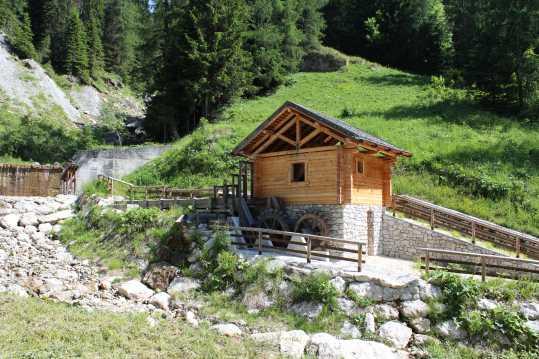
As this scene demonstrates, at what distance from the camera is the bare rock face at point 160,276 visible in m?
15.4

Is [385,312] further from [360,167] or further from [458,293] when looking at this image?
[360,167]

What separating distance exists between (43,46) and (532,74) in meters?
55.4

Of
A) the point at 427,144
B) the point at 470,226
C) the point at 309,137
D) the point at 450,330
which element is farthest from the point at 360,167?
the point at 427,144

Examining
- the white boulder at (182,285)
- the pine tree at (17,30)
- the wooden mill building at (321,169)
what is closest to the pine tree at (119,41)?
the pine tree at (17,30)

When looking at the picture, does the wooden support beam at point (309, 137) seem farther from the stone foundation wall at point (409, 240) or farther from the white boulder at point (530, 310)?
the white boulder at point (530, 310)

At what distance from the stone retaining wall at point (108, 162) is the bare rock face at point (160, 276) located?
52.7 feet

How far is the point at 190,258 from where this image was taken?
16.1 m

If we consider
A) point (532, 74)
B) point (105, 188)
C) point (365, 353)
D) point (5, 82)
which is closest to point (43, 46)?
point (5, 82)

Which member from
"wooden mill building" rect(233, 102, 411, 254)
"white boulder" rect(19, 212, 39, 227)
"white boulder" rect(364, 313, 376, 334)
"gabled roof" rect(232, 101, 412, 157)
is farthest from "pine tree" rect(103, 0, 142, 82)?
"white boulder" rect(364, 313, 376, 334)

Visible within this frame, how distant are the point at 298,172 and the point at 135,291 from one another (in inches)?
329

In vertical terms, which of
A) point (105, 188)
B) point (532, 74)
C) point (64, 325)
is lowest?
point (64, 325)

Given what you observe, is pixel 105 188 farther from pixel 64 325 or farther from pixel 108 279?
pixel 64 325

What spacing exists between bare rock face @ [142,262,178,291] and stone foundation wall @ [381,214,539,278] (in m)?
9.42

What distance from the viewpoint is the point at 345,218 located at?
1677cm
